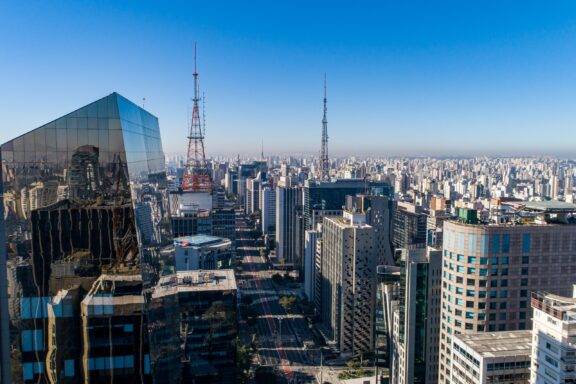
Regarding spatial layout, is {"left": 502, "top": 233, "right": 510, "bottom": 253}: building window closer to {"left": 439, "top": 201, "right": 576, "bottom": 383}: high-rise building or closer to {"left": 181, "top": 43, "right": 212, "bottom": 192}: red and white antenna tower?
{"left": 439, "top": 201, "right": 576, "bottom": 383}: high-rise building

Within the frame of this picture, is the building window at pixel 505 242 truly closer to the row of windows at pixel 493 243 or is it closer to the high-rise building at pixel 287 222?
the row of windows at pixel 493 243

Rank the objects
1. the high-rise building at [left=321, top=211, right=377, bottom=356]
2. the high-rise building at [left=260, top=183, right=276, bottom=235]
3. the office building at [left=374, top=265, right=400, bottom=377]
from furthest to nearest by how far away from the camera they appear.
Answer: the high-rise building at [left=260, top=183, right=276, bottom=235] → the high-rise building at [left=321, top=211, right=377, bottom=356] → the office building at [left=374, top=265, right=400, bottom=377]

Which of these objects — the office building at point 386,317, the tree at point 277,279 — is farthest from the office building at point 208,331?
the tree at point 277,279

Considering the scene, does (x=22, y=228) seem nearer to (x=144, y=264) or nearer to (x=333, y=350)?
(x=144, y=264)

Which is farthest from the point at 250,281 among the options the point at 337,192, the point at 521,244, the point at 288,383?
the point at 521,244

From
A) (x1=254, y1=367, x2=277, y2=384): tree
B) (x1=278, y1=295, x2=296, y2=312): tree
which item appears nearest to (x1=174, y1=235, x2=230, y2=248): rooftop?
(x1=278, y1=295, x2=296, y2=312): tree

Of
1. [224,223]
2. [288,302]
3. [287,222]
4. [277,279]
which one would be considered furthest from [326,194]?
[288,302]

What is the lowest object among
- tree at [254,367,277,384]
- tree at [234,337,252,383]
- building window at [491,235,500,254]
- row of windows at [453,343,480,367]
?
tree at [254,367,277,384]
